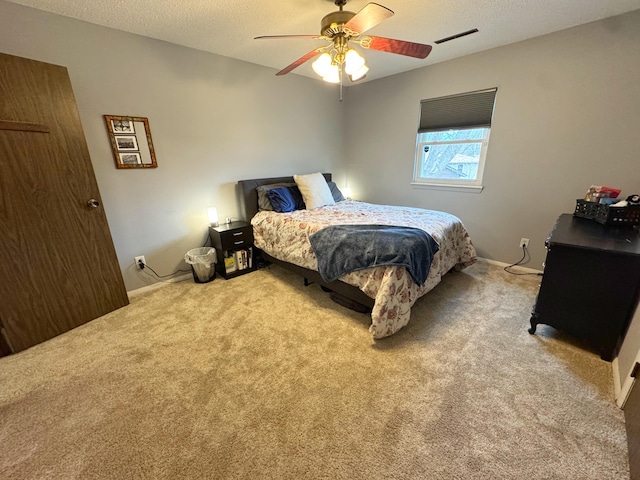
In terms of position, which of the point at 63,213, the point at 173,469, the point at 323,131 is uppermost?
the point at 323,131

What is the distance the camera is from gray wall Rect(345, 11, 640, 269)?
2.23 m

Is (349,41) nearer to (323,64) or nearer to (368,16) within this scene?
(323,64)

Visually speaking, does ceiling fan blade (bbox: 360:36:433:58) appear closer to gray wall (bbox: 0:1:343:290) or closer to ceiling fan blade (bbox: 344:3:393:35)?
ceiling fan blade (bbox: 344:3:393:35)

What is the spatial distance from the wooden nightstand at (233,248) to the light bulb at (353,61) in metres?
1.89

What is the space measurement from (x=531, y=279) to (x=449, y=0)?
2685mm

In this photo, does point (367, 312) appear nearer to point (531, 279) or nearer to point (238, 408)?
point (238, 408)

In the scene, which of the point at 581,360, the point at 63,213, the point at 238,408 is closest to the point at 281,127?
the point at 63,213

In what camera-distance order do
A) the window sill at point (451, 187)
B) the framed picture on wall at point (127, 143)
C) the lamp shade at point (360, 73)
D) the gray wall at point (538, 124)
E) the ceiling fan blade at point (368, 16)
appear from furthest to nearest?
the window sill at point (451, 187), the framed picture on wall at point (127, 143), the gray wall at point (538, 124), the lamp shade at point (360, 73), the ceiling fan blade at point (368, 16)

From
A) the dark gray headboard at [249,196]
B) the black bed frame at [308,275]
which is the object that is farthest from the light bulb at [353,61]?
the dark gray headboard at [249,196]

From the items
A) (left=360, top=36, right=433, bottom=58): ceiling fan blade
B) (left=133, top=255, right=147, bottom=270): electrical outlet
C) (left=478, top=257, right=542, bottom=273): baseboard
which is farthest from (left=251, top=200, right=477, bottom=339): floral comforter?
(left=360, top=36, right=433, bottom=58): ceiling fan blade

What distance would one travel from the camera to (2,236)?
68.4 inches

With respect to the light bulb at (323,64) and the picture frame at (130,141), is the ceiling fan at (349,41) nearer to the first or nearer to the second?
the light bulb at (323,64)

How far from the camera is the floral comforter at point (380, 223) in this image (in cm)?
182

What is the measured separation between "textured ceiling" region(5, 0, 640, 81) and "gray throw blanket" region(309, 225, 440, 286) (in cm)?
170
